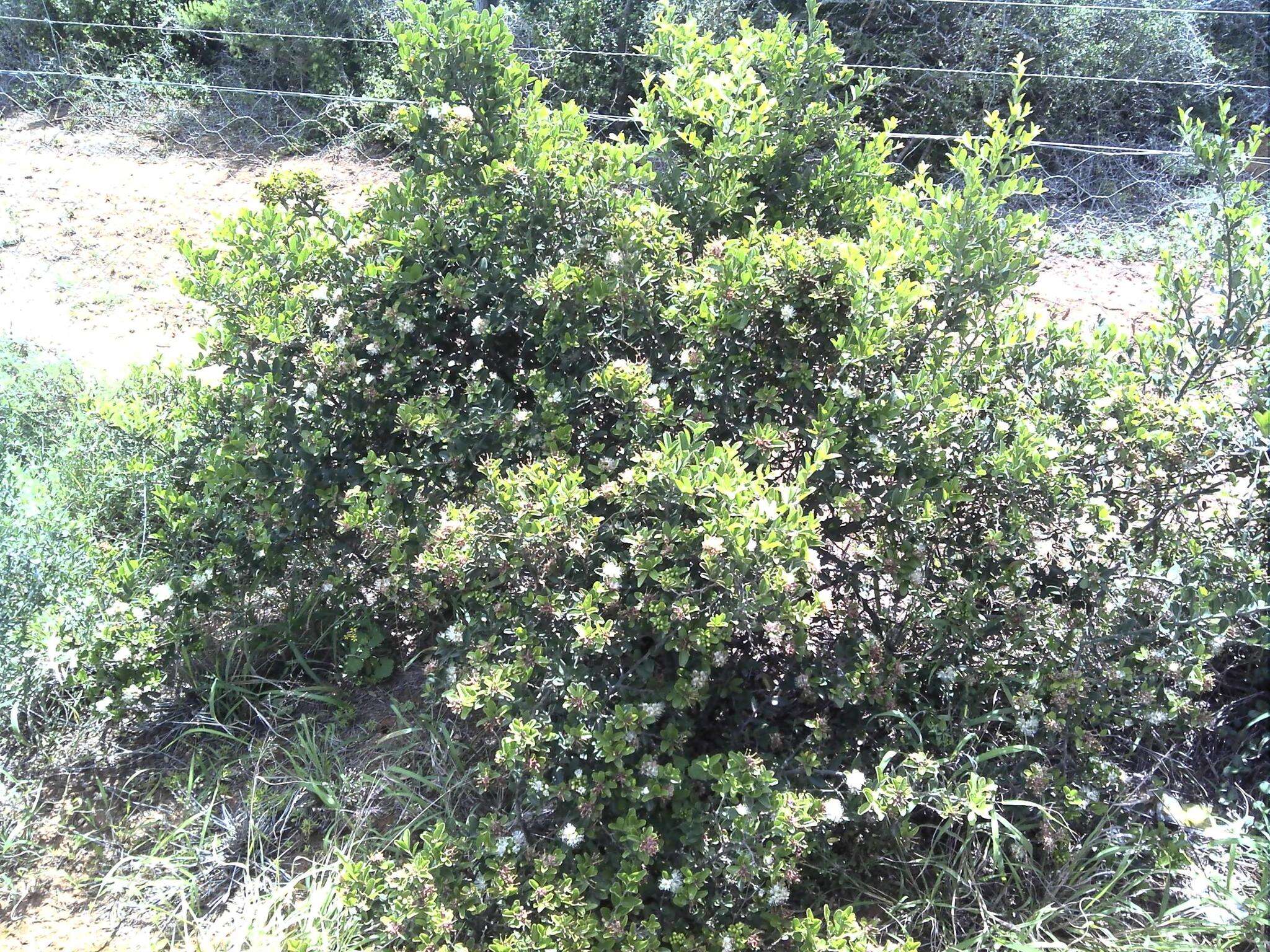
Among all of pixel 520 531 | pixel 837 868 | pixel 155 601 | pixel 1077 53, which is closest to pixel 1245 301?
pixel 837 868

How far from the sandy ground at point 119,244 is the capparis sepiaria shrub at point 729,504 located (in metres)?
1.92

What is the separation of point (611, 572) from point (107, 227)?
5.05 m

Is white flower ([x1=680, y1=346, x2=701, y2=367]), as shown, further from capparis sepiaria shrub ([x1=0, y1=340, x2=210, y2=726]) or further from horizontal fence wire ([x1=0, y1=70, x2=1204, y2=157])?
horizontal fence wire ([x1=0, y1=70, x2=1204, y2=157])

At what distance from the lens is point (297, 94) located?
6.57m

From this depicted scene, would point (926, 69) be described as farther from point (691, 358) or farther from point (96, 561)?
point (96, 561)

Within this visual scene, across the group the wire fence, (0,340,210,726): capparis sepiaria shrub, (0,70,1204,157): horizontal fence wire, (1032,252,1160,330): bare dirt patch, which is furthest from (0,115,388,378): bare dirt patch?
(1032,252,1160,330): bare dirt patch

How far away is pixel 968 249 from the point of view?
2.22 m

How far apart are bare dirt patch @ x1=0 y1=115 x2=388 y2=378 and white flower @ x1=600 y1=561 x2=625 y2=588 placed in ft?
8.77

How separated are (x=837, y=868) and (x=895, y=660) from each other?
485 mm

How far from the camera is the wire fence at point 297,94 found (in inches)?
237

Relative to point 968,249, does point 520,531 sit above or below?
below

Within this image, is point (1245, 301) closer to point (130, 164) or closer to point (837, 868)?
point (837, 868)

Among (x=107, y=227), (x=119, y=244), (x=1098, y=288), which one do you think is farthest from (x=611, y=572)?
(x=107, y=227)

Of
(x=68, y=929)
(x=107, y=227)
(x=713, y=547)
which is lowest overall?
(x=68, y=929)
